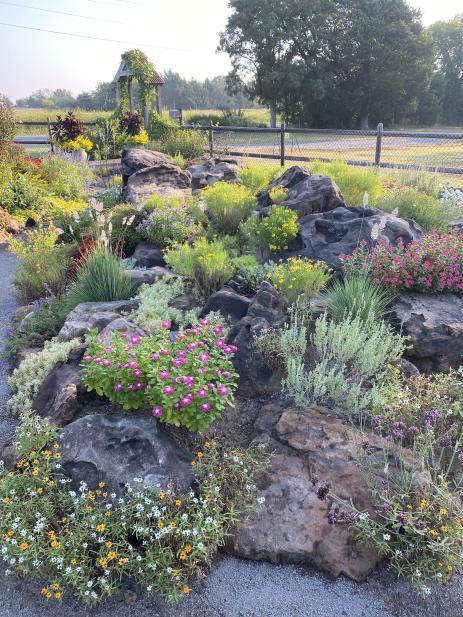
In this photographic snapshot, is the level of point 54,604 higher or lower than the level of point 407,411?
lower

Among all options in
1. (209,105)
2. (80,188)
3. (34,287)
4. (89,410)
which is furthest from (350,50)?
(209,105)

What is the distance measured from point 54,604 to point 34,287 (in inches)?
168

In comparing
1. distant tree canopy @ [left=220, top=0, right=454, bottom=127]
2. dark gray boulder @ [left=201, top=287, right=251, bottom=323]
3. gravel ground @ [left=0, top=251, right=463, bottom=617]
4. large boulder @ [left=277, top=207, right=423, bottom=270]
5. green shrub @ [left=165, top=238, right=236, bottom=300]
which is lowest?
gravel ground @ [left=0, top=251, right=463, bottom=617]

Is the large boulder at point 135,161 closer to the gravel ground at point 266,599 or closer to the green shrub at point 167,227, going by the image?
the green shrub at point 167,227

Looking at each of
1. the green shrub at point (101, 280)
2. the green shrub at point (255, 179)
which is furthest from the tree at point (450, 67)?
the green shrub at point (101, 280)

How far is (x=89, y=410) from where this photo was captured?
355cm

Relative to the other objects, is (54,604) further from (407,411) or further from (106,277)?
(106,277)

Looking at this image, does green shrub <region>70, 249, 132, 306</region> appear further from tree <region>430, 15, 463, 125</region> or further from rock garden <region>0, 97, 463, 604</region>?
tree <region>430, 15, 463, 125</region>

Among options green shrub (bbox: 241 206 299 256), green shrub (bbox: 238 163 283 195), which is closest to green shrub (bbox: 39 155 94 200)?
green shrub (bbox: 238 163 283 195)

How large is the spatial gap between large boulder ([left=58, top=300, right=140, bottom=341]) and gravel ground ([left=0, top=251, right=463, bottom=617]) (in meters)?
2.19

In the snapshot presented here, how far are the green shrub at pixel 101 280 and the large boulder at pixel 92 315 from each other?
20 cm

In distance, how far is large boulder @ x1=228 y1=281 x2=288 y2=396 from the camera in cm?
381

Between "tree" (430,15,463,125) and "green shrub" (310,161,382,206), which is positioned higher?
"tree" (430,15,463,125)

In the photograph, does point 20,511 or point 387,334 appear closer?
point 20,511
